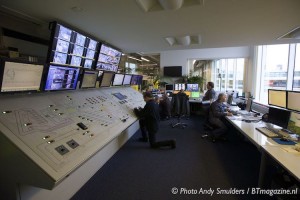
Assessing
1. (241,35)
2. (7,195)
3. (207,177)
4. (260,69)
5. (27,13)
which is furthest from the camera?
(260,69)

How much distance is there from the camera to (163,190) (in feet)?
7.86

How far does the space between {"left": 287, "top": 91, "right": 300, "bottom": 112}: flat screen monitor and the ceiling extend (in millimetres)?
1072

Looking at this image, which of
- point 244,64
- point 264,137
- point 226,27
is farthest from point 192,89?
point 264,137

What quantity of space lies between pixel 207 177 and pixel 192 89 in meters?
4.70

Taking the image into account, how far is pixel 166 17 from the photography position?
8.25ft

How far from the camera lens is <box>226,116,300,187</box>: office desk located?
167 cm

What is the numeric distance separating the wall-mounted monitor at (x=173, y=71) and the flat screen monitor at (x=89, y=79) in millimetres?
5063

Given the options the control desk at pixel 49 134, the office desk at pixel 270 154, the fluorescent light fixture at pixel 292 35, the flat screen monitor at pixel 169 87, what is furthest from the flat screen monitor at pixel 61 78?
the flat screen monitor at pixel 169 87

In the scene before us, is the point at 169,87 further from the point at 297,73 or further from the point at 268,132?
the point at 268,132

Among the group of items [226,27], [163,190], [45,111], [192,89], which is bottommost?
[163,190]

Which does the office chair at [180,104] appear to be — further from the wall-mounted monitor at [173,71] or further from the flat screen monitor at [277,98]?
the wall-mounted monitor at [173,71]

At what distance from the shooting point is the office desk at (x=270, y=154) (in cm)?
167

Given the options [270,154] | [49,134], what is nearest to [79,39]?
[49,134]

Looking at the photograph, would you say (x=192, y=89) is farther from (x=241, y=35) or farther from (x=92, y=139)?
(x=92, y=139)
